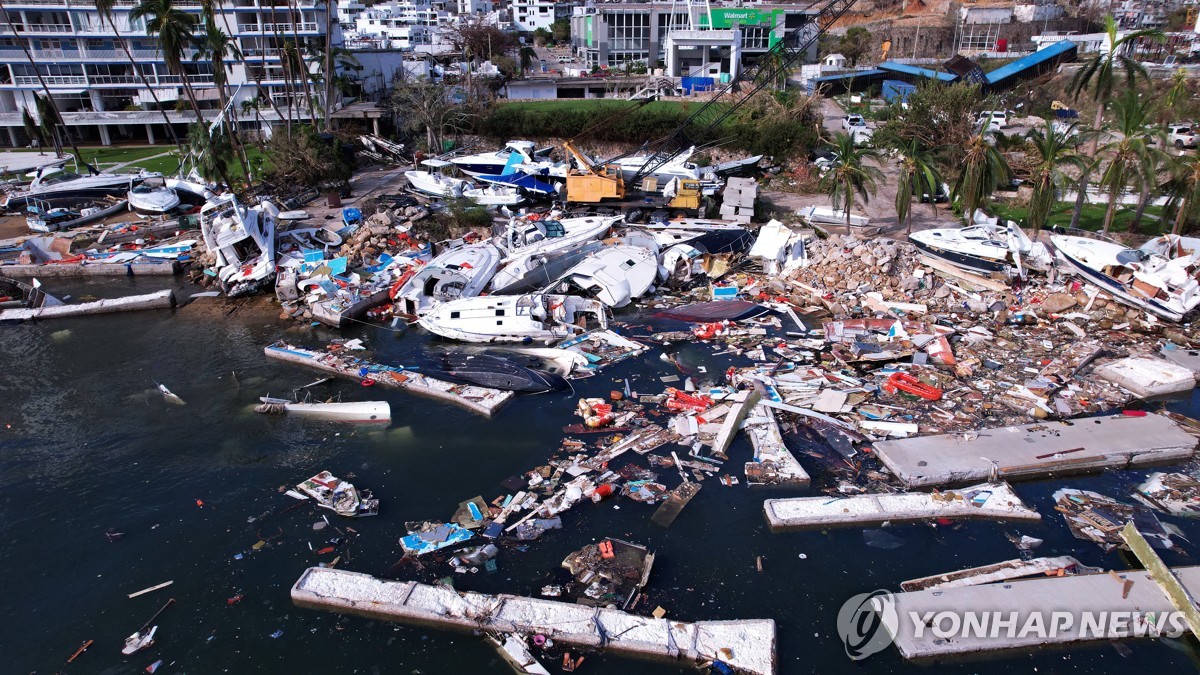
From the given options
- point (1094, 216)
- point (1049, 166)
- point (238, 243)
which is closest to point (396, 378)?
point (238, 243)

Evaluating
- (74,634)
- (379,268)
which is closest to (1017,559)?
(74,634)

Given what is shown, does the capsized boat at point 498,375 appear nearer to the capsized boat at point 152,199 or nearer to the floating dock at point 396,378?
the floating dock at point 396,378

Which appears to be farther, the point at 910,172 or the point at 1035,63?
the point at 1035,63

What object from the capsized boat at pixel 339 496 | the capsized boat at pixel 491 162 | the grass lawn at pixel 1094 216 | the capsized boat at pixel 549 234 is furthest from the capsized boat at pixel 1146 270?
the capsized boat at pixel 491 162

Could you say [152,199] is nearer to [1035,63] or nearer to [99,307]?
[99,307]

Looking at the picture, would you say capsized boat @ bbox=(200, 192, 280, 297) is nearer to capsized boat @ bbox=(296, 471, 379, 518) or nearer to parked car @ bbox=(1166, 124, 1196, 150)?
capsized boat @ bbox=(296, 471, 379, 518)

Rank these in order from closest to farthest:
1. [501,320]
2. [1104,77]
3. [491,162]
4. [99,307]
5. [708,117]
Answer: [501,320] < [99,307] < [1104,77] < [491,162] < [708,117]
